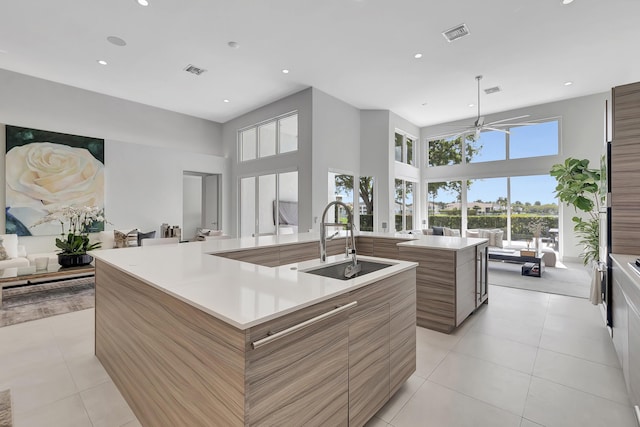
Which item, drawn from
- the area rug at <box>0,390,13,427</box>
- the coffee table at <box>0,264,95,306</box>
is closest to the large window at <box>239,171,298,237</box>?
the coffee table at <box>0,264,95,306</box>

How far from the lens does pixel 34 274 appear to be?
12.1 ft

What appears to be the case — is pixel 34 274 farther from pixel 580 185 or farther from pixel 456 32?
pixel 580 185

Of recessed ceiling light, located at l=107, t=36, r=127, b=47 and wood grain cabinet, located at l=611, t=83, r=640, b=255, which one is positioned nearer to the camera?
wood grain cabinet, located at l=611, t=83, r=640, b=255

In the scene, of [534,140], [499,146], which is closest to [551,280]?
[534,140]

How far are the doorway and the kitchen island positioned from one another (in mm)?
6275

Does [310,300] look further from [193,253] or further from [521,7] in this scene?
[521,7]

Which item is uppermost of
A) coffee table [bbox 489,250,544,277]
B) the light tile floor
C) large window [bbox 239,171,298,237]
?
large window [bbox 239,171,298,237]

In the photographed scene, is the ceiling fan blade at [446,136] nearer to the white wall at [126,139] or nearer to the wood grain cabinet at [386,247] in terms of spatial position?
the wood grain cabinet at [386,247]

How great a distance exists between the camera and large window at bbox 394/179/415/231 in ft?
25.5

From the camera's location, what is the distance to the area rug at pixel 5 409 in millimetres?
1646

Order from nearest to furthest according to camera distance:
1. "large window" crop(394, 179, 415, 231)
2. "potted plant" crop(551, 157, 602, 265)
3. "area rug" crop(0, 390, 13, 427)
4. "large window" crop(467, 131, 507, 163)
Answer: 1. "area rug" crop(0, 390, 13, 427)
2. "potted plant" crop(551, 157, 602, 265)
3. "large window" crop(467, 131, 507, 163)
4. "large window" crop(394, 179, 415, 231)

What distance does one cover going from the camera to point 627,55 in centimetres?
459

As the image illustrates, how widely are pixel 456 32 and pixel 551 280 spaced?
170 inches

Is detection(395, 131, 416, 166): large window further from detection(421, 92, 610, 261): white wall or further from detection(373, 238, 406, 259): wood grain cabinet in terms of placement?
detection(373, 238, 406, 259): wood grain cabinet
